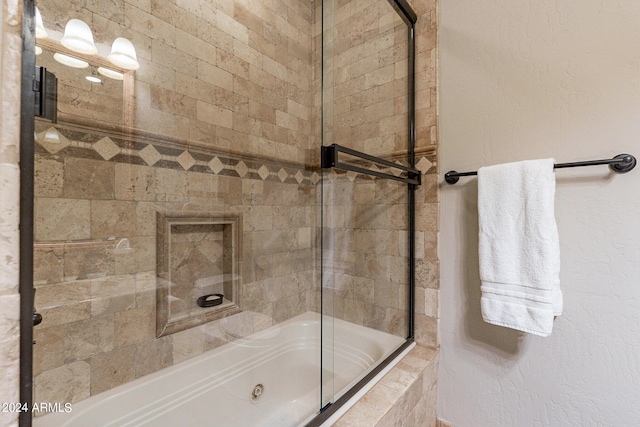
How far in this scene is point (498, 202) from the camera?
1.17m

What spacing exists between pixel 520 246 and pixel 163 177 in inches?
61.7

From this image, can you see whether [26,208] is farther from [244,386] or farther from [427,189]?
[427,189]

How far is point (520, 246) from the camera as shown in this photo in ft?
3.67

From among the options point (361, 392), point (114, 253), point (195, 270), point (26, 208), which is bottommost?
point (361, 392)

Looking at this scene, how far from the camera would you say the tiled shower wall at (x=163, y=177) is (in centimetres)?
101

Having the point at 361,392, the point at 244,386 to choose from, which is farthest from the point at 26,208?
the point at 244,386

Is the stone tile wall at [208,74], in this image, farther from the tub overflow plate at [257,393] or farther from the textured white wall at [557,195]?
the tub overflow plate at [257,393]

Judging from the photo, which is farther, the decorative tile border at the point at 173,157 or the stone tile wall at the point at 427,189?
the stone tile wall at the point at 427,189

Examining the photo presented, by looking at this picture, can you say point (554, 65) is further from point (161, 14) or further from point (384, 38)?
point (161, 14)

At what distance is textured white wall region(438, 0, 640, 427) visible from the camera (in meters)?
1.02

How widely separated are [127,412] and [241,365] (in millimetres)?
496

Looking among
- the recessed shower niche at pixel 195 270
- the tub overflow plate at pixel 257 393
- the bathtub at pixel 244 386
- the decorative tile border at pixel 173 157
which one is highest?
the decorative tile border at pixel 173 157

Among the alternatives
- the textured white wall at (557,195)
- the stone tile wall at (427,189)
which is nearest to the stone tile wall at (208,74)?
the stone tile wall at (427,189)

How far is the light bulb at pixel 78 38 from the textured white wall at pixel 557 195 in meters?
1.55
